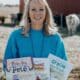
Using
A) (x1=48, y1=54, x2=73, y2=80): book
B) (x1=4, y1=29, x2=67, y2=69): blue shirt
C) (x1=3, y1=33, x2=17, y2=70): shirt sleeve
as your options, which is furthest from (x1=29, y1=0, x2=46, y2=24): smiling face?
(x1=48, y1=54, x2=73, y2=80): book

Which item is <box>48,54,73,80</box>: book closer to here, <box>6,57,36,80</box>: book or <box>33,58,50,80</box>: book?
<box>33,58,50,80</box>: book

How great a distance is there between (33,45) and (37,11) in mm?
336

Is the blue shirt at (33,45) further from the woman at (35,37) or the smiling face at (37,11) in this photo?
the smiling face at (37,11)

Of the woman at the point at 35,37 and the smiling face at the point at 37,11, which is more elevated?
the smiling face at the point at 37,11

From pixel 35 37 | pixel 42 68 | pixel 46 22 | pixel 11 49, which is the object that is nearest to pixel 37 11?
pixel 46 22

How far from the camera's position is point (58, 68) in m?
3.99

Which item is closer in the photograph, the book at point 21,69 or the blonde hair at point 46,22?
the book at point 21,69

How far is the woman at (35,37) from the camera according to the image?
13.2 ft

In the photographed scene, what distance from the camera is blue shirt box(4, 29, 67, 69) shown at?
403 centimetres

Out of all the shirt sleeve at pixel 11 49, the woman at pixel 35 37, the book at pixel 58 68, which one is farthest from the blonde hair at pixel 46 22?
the book at pixel 58 68

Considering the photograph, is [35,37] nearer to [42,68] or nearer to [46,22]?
[46,22]

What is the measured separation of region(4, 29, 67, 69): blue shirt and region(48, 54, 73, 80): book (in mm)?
90

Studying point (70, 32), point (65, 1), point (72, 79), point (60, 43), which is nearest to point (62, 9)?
point (65, 1)

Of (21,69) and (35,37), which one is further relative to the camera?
(35,37)
